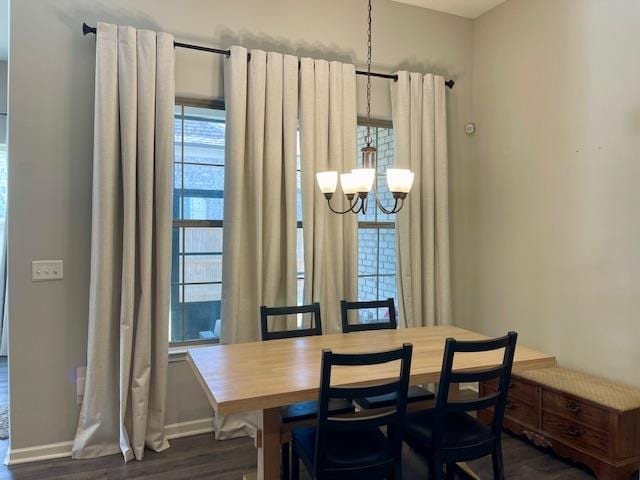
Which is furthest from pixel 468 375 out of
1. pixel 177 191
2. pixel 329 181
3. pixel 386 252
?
pixel 177 191

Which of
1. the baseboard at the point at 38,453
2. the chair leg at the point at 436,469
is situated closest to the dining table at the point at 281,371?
the chair leg at the point at 436,469

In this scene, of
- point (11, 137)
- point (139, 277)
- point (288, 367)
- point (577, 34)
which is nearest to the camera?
point (288, 367)

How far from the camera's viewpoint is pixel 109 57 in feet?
8.93

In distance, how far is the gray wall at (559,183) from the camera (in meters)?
2.80

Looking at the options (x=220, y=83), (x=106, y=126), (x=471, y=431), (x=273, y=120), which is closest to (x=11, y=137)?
(x=106, y=126)

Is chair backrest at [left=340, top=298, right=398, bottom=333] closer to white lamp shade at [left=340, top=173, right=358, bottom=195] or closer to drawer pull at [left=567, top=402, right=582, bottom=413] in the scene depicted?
white lamp shade at [left=340, top=173, right=358, bottom=195]

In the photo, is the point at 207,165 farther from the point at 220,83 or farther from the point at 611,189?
the point at 611,189

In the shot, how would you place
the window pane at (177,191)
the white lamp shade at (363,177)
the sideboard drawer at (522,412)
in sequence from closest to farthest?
the white lamp shade at (363,177), the sideboard drawer at (522,412), the window pane at (177,191)

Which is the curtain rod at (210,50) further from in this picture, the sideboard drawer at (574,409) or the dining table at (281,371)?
the sideboard drawer at (574,409)

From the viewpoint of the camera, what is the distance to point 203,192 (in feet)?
10.6

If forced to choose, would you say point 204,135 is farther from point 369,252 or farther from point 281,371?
point 281,371

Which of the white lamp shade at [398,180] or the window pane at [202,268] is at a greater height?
the white lamp shade at [398,180]

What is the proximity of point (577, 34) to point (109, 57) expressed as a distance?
295cm

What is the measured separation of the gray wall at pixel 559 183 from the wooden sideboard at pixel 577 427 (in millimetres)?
405
